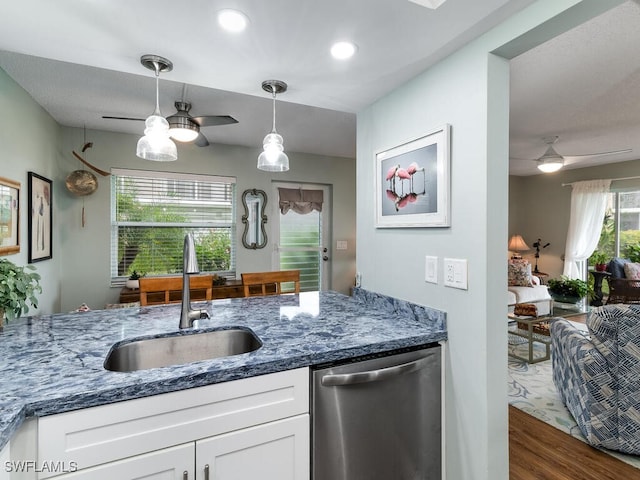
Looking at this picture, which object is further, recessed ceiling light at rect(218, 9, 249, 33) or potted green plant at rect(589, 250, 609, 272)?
potted green plant at rect(589, 250, 609, 272)

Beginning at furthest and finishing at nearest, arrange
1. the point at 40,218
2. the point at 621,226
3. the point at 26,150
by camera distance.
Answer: the point at 621,226 → the point at 40,218 → the point at 26,150

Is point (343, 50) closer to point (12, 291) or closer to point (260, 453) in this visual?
point (260, 453)

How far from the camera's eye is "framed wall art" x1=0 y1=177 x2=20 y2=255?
2.17 metres

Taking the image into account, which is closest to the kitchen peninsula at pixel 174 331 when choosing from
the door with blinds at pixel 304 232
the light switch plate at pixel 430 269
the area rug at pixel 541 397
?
Result: the light switch plate at pixel 430 269

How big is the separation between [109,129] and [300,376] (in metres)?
3.76

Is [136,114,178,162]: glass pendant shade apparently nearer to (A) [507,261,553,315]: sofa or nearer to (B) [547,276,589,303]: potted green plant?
(A) [507,261,553,315]: sofa

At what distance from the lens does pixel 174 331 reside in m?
1.51

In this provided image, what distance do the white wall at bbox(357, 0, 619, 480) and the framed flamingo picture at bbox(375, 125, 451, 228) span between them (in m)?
0.05

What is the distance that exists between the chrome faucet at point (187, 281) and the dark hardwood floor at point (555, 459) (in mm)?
1977

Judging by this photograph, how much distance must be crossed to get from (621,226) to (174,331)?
7.06 meters

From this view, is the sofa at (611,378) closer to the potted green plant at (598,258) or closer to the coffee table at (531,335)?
the coffee table at (531,335)

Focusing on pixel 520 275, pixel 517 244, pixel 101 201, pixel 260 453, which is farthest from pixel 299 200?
pixel 517 244

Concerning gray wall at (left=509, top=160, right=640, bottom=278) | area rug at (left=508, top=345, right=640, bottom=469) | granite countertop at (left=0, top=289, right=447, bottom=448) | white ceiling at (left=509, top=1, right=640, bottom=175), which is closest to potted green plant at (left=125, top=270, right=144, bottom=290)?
granite countertop at (left=0, top=289, right=447, bottom=448)

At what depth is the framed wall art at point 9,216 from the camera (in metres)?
2.17
